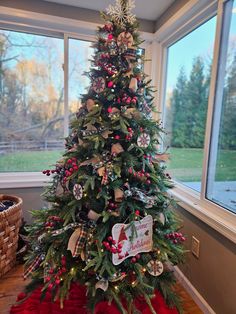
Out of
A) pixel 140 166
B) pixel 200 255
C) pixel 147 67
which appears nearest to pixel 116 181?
pixel 140 166

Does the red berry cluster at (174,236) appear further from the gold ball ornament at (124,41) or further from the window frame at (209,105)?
the gold ball ornament at (124,41)

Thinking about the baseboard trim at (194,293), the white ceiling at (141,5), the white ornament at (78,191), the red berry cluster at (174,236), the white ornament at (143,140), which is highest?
the white ceiling at (141,5)

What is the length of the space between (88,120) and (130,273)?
86 cm

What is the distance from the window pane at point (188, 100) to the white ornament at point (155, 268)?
77 centimetres

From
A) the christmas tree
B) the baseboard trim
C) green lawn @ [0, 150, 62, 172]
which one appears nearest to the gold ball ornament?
the christmas tree

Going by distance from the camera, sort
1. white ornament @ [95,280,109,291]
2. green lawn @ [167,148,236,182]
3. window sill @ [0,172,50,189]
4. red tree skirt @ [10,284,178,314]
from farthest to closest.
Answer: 1. window sill @ [0,172,50,189]
2. green lawn @ [167,148,236,182]
3. red tree skirt @ [10,284,178,314]
4. white ornament @ [95,280,109,291]

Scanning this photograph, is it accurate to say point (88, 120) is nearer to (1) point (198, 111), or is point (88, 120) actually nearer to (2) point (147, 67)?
(1) point (198, 111)

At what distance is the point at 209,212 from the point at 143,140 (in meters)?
0.71

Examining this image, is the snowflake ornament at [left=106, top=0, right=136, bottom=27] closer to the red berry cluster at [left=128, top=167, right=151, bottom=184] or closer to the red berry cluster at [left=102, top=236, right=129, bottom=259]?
the red berry cluster at [left=128, top=167, right=151, bottom=184]

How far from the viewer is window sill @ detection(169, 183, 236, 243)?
Answer: 4.33 feet

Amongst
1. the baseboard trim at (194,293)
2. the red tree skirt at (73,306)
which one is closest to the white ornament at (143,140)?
the red tree skirt at (73,306)

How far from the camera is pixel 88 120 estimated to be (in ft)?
4.11

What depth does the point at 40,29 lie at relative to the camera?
211cm

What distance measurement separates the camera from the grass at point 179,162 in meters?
1.50
